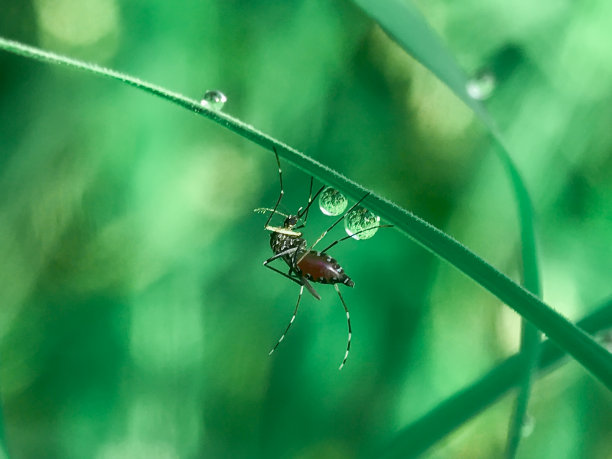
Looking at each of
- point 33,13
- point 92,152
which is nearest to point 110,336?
point 92,152

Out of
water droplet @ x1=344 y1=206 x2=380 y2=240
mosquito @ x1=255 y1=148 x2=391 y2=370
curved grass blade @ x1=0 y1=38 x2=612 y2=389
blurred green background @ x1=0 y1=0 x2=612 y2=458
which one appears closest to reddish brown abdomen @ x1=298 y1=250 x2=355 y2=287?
mosquito @ x1=255 y1=148 x2=391 y2=370

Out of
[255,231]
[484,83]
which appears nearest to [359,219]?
[255,231]

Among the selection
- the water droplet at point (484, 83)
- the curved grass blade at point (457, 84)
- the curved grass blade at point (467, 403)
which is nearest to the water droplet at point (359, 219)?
the curved grass blade at point (457, 84)

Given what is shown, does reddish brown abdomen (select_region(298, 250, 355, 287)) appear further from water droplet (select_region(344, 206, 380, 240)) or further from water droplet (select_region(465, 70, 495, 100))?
water droplet (select_region(465, 70, 495, 100))

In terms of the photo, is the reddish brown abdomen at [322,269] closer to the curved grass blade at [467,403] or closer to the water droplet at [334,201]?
the water droplet at [334,201]

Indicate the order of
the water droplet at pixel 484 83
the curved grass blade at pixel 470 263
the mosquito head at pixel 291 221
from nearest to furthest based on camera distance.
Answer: the curved grass blade at pixel 470 263
the mosquito head at pixel 291 221
the water droplet at pixel 484 83

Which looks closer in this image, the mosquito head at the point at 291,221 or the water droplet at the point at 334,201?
the water droplet at the point at 334,201

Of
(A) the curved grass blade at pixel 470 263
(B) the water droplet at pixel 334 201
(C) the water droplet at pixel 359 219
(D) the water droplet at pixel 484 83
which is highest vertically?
(D) the water droplet at pixel 484 83

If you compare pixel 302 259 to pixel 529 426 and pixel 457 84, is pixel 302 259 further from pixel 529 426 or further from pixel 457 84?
pixel 529 426
